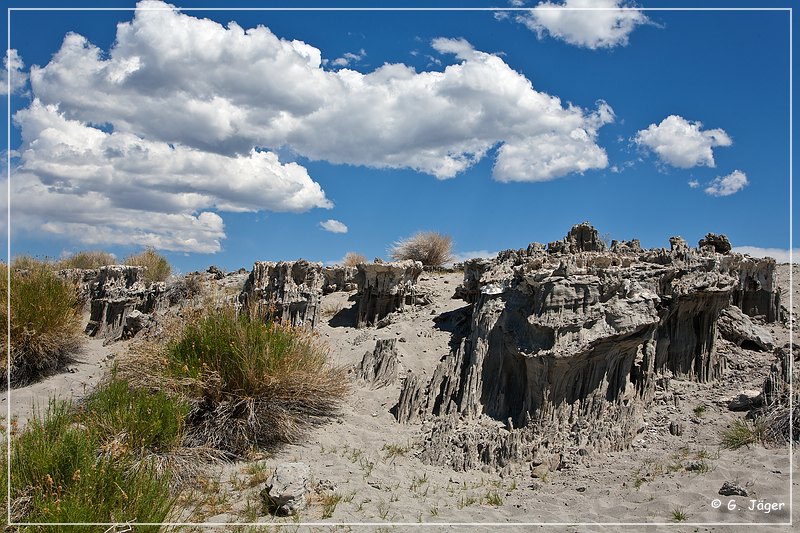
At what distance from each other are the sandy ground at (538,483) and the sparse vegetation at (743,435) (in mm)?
103

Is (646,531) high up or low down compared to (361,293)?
down

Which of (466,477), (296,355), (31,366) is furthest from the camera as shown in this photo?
(31,366)

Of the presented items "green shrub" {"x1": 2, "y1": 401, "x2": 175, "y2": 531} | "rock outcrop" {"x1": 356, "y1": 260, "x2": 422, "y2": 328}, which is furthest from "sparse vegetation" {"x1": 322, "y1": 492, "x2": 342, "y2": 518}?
"rock outcrop" {"x1": 356, "y1": 260, "x2": 422, "y2": 328}

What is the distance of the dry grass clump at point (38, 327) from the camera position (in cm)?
962

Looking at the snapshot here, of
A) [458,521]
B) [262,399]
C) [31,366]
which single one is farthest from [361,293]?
[458,521]

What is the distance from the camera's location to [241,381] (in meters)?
7.03

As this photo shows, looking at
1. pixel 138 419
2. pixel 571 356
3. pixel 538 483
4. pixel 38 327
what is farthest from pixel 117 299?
pixel 538 483

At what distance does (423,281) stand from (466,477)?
7626 millimetres

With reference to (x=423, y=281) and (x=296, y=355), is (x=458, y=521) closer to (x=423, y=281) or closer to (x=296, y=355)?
(x=296, y=355)

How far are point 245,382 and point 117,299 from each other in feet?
25.0

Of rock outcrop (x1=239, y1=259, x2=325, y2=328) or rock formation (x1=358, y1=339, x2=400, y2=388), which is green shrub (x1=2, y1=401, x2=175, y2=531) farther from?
rock outcrop (x1=239, y1=259, x2=325, y2=328)

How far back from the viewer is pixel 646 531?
4707mm

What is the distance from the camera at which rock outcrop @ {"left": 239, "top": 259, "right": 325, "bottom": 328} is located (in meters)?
11.5

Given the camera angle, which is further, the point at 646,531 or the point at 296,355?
the point at 296,355
